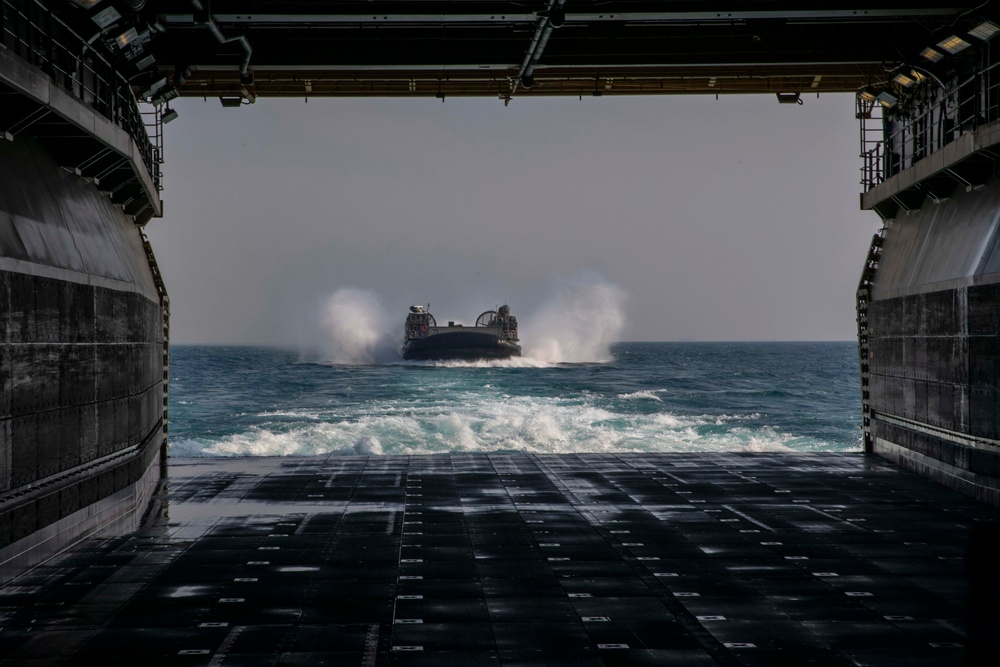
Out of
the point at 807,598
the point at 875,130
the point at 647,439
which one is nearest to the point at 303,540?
the point at 807,598

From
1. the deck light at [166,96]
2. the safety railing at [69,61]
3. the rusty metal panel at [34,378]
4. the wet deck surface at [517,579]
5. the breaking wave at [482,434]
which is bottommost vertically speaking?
the breaking wave at [482,434]

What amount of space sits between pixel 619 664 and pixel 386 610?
2953 mm

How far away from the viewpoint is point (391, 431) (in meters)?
42.8

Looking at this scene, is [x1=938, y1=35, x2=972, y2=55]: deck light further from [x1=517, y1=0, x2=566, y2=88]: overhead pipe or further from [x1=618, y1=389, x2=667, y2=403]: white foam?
[x1=618, y1=389, x2=667, y2=403]: white foam

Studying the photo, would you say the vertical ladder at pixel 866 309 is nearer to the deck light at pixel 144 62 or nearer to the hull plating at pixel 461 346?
the deck light at pixel 144 62

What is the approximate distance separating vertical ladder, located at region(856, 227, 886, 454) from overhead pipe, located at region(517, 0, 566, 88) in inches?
427

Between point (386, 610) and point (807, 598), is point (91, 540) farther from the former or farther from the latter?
point (807, 598)

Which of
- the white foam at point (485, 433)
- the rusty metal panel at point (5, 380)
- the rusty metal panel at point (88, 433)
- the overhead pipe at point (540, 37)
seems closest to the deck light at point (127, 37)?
the rusty metal panel at point (88, 433)

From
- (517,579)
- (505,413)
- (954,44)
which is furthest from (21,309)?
(505,413)

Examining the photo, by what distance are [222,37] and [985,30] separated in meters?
14.9

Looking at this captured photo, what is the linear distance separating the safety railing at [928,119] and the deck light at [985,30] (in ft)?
2.17

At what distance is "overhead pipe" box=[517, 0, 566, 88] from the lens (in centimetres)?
1511

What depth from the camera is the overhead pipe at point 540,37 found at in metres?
15.1

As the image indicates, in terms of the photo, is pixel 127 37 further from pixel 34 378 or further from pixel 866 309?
pixel 866 309
